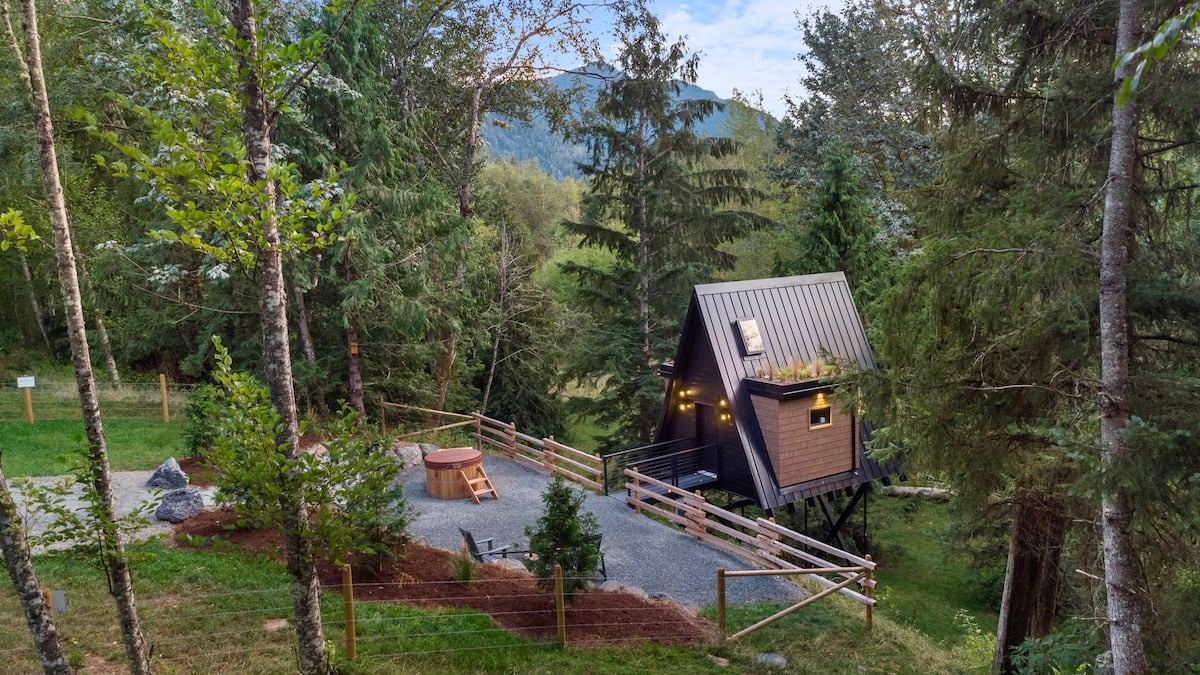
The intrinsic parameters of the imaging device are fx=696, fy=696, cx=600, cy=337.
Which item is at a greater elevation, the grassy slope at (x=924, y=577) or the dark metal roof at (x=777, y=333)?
the dark metal roof at (x=777, y=333)

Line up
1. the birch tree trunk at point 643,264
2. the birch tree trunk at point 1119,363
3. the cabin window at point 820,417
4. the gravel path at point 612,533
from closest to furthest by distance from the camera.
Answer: the birch tree trunk at point 1119,363
the gravel path at point 612,533
the cabin window at point 820,417
the birch tree trunk at point 643,264

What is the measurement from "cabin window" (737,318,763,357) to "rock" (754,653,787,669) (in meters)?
6.80

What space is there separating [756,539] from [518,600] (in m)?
4.07

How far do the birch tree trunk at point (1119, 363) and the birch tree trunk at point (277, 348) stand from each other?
636 cm

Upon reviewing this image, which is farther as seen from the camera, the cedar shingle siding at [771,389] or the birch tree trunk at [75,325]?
the cedar shingle siding at [771,389]

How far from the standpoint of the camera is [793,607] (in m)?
8.90

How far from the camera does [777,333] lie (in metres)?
14.6

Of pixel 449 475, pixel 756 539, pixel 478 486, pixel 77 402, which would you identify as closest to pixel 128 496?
pixel 449 475

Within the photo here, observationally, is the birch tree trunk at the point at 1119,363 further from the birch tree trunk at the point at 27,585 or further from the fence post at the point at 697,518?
the birch tree trunk at the point at 27,585

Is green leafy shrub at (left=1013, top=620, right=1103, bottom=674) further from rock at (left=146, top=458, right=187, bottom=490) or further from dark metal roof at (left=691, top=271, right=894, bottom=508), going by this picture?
rock at (left=146, top=458, right=187, bottom=490)

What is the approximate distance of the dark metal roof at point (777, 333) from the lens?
13.5 m

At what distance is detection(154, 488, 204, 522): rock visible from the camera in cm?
1054

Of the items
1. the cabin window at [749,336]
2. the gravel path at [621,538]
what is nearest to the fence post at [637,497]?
the gravel path at [621,538]

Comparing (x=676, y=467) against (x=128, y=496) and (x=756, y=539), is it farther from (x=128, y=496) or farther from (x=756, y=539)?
(x=128, y=496)
